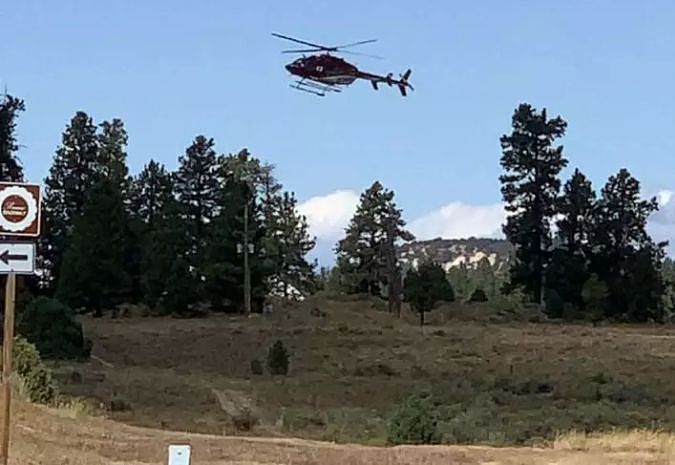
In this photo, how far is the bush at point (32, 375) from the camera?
21.6 meters

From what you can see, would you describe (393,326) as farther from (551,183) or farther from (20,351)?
(20,351)

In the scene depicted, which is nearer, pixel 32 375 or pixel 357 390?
pixel 32 375

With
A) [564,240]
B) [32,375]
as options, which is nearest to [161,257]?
[564,240]

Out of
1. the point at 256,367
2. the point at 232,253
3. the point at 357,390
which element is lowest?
the point at 357,390

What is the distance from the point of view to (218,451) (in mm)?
15867

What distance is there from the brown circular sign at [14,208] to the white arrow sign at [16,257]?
207 mm

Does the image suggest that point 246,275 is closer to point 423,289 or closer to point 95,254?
point 95,254

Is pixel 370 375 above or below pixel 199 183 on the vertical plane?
below

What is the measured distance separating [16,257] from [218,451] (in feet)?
20.7

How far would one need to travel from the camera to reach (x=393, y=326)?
59.0 meters

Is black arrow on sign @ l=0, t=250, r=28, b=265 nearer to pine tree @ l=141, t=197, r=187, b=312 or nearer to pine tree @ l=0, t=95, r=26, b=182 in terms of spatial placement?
pine tree @ l=0, t=95, r=26, b=182

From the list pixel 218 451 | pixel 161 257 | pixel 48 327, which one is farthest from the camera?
Result: pixel 161 257

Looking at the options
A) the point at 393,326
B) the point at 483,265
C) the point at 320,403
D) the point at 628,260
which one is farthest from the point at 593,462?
the point at 483,265

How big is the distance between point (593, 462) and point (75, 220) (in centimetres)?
4904
